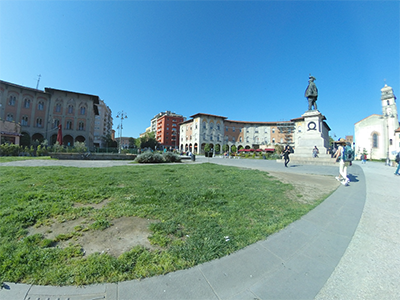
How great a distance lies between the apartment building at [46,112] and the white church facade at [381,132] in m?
79.7

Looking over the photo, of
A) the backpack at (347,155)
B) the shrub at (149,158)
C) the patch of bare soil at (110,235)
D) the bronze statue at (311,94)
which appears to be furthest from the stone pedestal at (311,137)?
the patch of bare soil at (110,235)

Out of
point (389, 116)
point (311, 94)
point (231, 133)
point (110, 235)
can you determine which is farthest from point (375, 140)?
point (110, 235)

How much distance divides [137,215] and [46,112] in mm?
51753

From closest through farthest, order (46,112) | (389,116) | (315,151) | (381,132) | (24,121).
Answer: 1. (315,151)
2. (24,121)
3. (46,112)
4. (381,132)
5. (389,116)

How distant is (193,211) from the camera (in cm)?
367

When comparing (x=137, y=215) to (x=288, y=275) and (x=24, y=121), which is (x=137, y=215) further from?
(x=24, y=121)

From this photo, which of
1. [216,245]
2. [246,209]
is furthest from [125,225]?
[246,209]

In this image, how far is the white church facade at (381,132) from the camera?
48.1m

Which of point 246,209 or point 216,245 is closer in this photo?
point 216,245

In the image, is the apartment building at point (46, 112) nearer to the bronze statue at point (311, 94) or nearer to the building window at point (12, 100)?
the building window at point (12, 100)

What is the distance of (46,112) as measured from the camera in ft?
131

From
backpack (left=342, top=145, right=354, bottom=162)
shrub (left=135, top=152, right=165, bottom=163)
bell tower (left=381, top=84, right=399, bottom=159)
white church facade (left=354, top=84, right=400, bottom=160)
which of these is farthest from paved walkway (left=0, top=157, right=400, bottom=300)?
white church facade (left=354, top=84, right=400, bottom=160)

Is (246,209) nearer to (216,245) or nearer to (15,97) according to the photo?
(216,245)

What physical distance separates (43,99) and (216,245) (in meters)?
54.4
